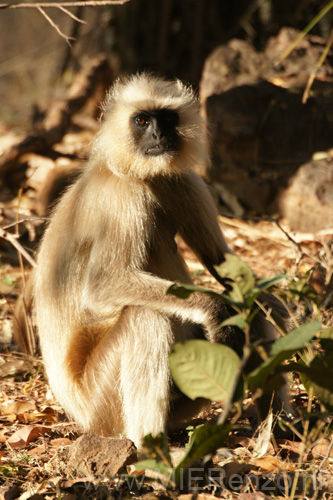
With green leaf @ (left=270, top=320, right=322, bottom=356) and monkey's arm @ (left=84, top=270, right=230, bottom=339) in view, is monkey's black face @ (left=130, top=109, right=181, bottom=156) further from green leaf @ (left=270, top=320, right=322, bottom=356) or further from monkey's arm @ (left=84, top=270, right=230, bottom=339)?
green leaf @ (left=270, top=320, right=322, bottom=356)

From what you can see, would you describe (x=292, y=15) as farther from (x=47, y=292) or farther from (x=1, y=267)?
(x=47, y=292)

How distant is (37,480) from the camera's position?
2.90 m

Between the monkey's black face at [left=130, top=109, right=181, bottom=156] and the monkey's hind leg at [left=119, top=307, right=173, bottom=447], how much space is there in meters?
1.07

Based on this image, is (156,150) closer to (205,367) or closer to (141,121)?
(141,121)

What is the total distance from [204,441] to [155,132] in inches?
80.0

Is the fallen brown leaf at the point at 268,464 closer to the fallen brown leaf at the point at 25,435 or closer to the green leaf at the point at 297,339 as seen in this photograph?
the green leaf at the point at 297,339

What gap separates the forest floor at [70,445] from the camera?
261cm

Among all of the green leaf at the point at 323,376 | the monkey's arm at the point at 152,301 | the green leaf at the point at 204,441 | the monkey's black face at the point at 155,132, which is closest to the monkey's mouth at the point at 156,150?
the monkey's black face at the point at 155,132

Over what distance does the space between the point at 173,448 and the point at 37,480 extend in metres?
0.69

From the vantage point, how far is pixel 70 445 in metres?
3.01

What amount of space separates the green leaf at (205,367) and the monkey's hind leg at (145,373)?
Result: 68cm

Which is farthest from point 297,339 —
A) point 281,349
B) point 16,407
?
point 16,407

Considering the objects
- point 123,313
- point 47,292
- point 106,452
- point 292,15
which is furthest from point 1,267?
point 292,15

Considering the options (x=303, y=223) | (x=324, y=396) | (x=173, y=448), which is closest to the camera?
(x=324, y=396)
